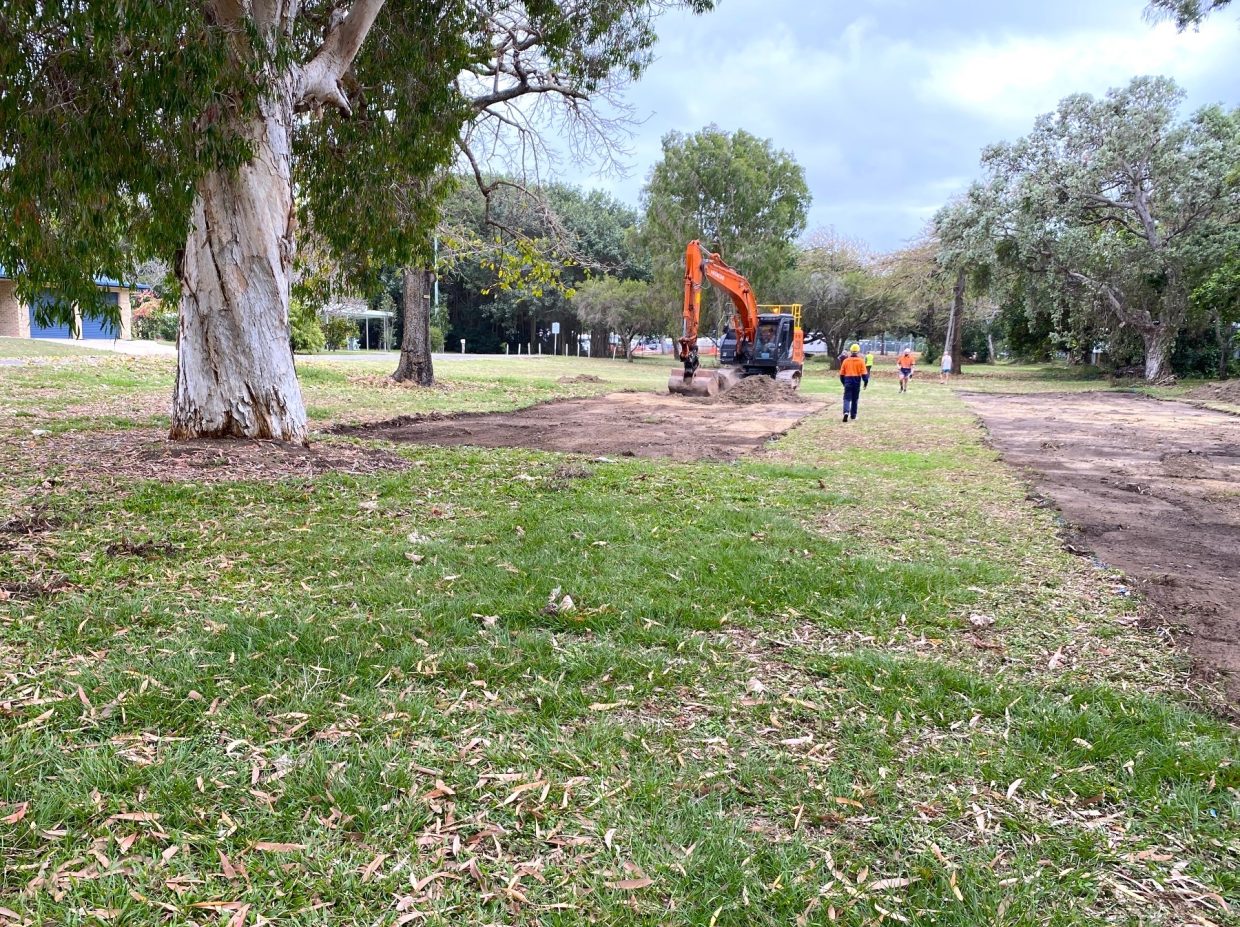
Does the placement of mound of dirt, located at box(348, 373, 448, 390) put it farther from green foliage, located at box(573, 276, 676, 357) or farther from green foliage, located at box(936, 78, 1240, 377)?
Result: green foliage, located at box(573, 276, 676, 357)

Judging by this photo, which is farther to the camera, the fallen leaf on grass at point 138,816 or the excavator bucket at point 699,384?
the excavator bucket at point 699,384

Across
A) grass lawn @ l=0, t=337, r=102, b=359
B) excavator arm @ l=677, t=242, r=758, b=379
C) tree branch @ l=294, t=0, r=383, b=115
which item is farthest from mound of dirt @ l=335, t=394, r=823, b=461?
grass lawn @ l=0, t=337, r=102, b=359

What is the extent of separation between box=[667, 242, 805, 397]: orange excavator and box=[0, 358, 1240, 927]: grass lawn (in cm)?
1467

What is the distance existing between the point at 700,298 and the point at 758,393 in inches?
118

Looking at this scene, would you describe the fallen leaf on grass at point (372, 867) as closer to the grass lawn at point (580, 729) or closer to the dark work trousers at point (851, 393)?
the grass lawn at point (580, 729)

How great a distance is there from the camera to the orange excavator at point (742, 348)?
20.2 m

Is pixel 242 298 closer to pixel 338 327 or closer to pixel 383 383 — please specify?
pixel 383 383

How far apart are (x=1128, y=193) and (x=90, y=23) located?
32261 mm

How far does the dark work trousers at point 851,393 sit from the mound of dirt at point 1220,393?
13004 mm

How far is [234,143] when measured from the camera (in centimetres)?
638

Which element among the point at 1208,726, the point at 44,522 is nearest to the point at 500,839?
the point at 1208,726

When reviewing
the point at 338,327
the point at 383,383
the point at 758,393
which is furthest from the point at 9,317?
the point at 758,393

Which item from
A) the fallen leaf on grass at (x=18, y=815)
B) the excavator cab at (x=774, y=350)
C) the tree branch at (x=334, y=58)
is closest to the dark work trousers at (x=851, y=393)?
the excavator cab at (x=774, y=350)

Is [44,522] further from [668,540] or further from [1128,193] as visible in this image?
[1128,193]
